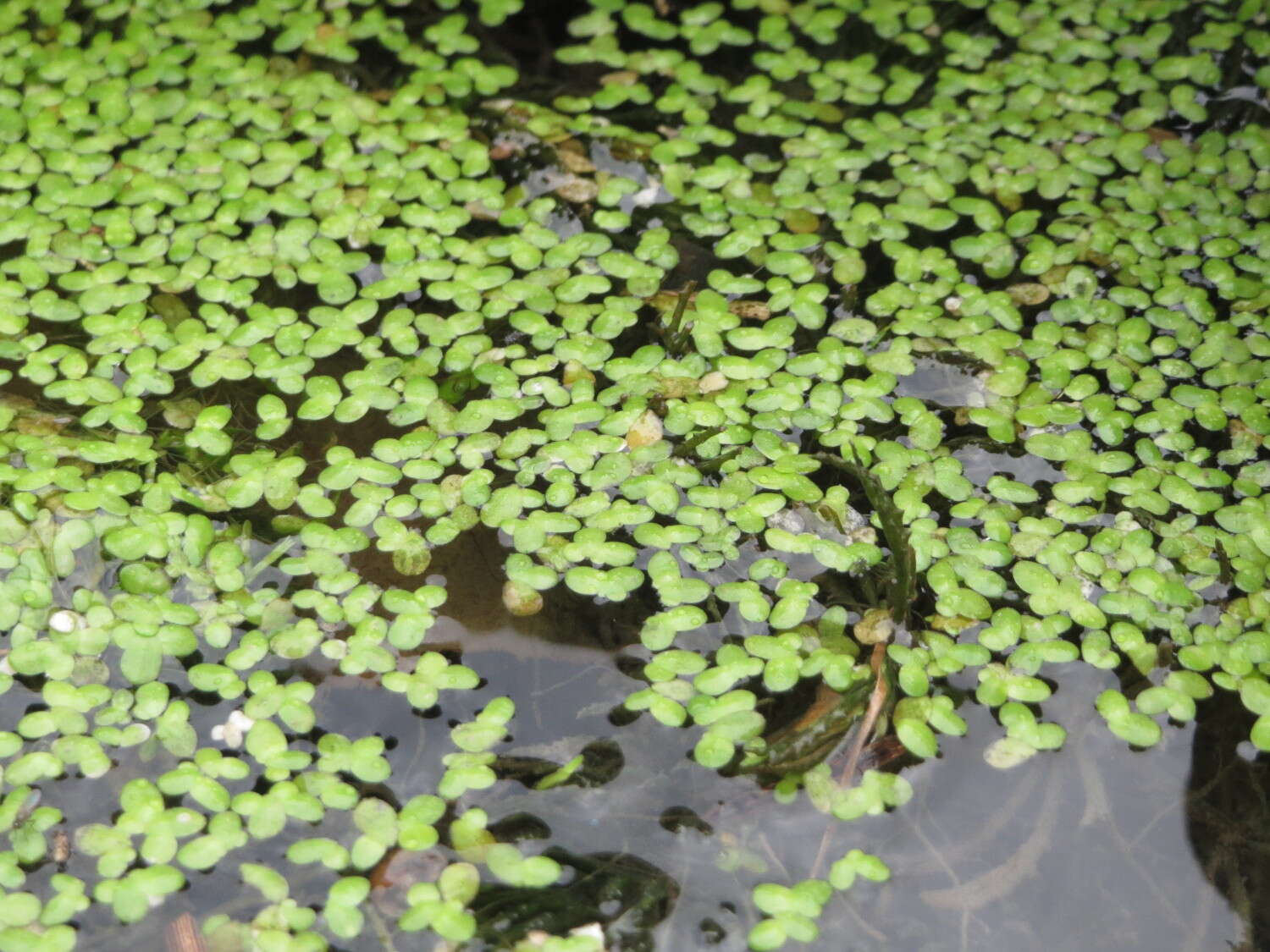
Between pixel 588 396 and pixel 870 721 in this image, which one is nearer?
pixel 870 721

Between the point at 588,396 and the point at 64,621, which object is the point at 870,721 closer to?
the point at 588,396

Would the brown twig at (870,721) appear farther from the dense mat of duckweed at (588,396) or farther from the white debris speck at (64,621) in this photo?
the white debris speck at (64,621)

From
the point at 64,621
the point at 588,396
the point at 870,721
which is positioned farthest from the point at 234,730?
the point at 870,721

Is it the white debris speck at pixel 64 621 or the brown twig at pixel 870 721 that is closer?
the brown twig at pixel 870 721

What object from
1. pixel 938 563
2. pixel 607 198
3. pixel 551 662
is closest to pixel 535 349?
pixel 607 198

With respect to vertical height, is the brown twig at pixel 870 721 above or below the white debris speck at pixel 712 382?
below

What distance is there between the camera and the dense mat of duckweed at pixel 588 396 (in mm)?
1657

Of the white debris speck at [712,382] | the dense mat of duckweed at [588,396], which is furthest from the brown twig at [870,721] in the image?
the white debris speck at [712,382]

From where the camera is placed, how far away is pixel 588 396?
6.70 ft

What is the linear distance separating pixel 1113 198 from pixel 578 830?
186 centimetres

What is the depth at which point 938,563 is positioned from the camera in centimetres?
184

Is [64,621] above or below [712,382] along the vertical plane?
below

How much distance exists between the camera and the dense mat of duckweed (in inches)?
65.2

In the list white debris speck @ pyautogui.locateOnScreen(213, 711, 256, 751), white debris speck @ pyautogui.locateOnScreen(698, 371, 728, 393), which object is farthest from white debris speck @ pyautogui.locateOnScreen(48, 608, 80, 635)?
white debris speck @ pyautogui.locateOnScreen(698, 371, 728, 393)
